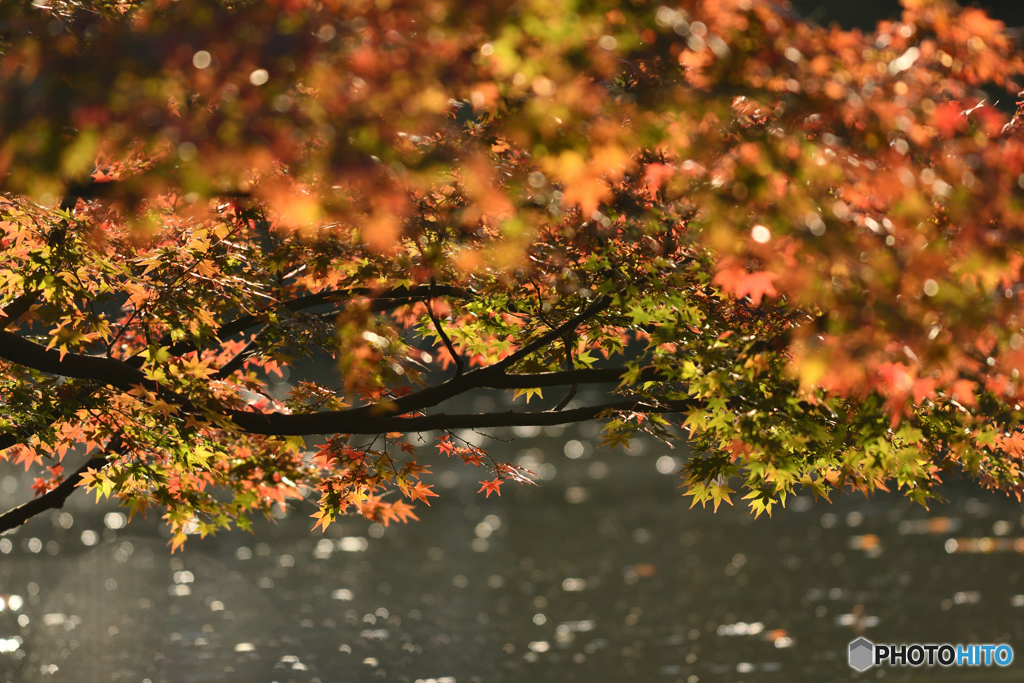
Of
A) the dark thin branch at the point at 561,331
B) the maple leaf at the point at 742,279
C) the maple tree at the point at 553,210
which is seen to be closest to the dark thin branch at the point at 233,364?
the maple tree at the point at 553,210

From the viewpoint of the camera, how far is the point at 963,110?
175 inches

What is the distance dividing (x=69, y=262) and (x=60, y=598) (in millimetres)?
18156

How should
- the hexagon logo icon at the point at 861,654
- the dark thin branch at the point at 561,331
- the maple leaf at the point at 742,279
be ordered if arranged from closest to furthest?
the maple leaf at the point at 742,279
the dark thin branch at the point at 561,331
the hexagon logo icon at the point at 861,654

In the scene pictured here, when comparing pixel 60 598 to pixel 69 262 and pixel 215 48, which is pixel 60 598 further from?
pixel 215 48

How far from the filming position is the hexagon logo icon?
1286 centimetres

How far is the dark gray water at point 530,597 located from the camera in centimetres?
1369

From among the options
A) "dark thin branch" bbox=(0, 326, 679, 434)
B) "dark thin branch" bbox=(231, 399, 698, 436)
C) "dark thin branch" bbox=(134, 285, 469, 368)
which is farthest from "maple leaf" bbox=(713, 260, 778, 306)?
"dark thin branch" bbox=(134, 285, 469, 368)

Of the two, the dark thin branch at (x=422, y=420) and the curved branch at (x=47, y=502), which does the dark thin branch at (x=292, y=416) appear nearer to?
the dark thin branch at (x=422, y=420)

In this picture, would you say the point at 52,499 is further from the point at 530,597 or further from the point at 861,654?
→ the point at 530,597

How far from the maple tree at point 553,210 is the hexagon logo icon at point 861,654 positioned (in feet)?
22.3

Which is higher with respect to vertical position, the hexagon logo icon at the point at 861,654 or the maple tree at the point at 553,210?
the hexagon logo icon at the point at 861,654

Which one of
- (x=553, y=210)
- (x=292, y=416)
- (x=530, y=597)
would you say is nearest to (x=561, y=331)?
(x=553, y=210)

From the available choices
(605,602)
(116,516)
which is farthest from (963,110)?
(116,516)

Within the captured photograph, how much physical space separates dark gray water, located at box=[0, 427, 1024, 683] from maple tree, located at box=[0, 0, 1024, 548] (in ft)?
24.4
